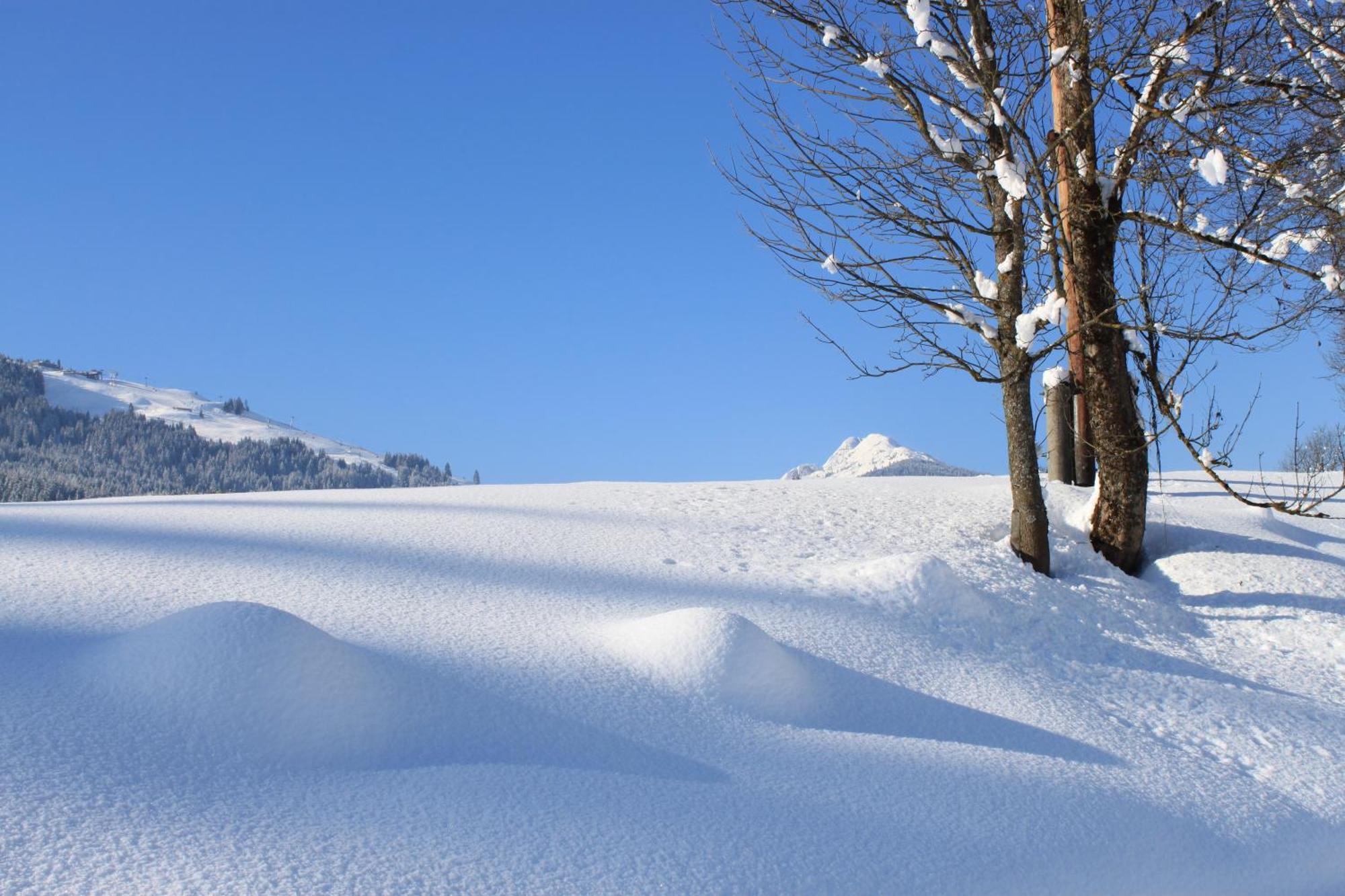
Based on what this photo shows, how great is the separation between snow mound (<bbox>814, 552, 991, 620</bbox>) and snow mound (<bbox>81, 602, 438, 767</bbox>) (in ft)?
10.4

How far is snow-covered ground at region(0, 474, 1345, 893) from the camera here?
2811 mm

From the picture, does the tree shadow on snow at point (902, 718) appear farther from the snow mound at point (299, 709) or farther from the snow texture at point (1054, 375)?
the snow texture at point (1054, 375)

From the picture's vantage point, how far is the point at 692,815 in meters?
3.12

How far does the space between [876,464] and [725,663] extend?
52.1ft

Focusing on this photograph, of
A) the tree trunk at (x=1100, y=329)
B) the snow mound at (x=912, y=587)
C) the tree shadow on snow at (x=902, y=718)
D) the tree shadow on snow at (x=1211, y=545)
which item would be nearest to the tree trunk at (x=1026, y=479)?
the tree trunk at (x=1100, y=329)

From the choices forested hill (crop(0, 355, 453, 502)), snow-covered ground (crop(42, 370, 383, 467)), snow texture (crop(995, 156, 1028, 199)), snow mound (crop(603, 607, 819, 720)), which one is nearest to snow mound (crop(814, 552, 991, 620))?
snow mound (crop(603, 607, 819, 720))

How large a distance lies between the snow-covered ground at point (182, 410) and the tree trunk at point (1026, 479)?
161 feet

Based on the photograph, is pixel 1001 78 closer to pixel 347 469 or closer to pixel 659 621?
pixel 659 621

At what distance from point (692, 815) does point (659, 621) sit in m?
1.53

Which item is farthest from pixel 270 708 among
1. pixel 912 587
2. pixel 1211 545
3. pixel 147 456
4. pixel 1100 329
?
pixel 147 456

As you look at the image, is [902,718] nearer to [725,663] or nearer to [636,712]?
[725,663]

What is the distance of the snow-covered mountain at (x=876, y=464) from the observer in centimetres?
1819

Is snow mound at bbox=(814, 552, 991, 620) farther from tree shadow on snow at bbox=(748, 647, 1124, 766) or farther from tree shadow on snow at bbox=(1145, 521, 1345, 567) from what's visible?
tree shadow on snow at bbox=(1145, 521, 1345, 567)

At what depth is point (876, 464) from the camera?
19.5 meters
